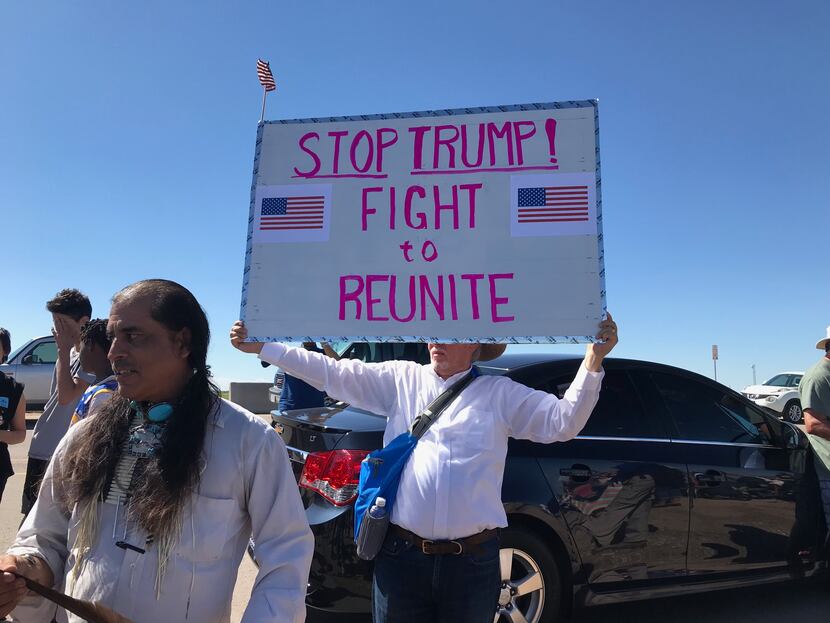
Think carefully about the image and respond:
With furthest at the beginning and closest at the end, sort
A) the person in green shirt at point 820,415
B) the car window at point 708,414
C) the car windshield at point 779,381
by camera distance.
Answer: the car windshield at point 779,381, the person in green shirt at point 820,415, the car window at point 708,414

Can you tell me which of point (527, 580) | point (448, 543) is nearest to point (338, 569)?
point (527, 580)

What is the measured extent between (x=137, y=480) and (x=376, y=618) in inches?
50.2

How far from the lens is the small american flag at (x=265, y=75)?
11367mm

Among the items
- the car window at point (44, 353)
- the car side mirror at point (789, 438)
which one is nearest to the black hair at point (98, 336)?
the car side mirror at point (789, 438)

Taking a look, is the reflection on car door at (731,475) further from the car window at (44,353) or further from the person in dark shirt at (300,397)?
the car window at (44,353)

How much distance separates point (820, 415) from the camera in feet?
14.9

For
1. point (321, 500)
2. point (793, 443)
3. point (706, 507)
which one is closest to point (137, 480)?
point (321, 500)

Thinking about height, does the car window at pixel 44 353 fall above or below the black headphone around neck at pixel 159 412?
above

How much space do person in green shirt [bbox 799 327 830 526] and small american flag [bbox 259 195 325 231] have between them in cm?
383

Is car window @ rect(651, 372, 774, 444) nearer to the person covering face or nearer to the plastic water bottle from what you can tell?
the plastic water bottle

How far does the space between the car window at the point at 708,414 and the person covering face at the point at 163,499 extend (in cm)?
325

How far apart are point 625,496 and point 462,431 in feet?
6.06

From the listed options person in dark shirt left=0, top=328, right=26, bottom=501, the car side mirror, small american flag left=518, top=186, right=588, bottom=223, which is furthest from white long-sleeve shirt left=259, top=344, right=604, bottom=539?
the car side mirror

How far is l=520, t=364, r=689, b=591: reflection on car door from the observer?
3748 mm
